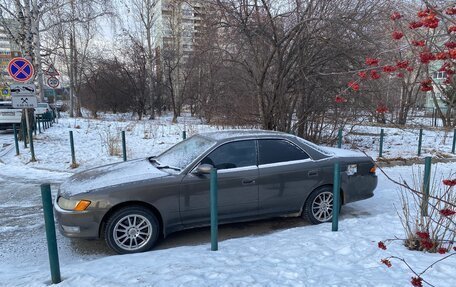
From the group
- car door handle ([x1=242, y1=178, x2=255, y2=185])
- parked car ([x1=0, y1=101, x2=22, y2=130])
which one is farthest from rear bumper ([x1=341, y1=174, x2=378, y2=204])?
parked car ([x1=0, y1=101, x2=22, y2=130])

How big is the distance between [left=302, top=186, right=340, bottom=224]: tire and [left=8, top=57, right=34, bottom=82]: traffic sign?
914 centimetres

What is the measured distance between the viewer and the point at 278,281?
318 centimetres

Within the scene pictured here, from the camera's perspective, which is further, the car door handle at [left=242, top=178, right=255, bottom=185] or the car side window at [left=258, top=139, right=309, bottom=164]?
the car side window at [left=258, top=139, right=309, bottom=164]

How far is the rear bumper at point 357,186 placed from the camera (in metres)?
5.27

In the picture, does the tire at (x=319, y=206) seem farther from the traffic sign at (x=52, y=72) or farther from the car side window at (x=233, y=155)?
the traffic sign at (x=52, y=72)

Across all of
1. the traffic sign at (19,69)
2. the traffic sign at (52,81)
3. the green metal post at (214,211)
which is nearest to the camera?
the green metal post at (214,211)

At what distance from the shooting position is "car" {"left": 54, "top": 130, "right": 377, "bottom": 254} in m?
4.11

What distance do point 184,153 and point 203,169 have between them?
81 cm

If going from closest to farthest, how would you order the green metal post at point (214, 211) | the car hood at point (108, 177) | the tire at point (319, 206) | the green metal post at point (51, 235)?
the green metal post at point (51, 235) → the green metal post at point (214, 211) → the car hood at point (108, 177) → the tire at point (319, 206)

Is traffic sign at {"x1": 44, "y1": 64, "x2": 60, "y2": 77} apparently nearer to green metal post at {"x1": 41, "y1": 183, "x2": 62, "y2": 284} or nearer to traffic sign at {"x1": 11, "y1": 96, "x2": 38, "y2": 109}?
traffic sign at {"x1": 11, "y1": 96, "x2": 38, "y2": 109}

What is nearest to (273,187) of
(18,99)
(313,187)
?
(313,187)

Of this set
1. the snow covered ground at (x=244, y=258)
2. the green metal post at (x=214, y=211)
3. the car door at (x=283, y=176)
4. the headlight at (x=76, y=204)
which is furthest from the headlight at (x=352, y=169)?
the headlight at (x=76, y=204)

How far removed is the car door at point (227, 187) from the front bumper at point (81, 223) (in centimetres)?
103

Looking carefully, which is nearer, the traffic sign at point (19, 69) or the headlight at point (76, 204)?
the headlight at point (76, 204)
